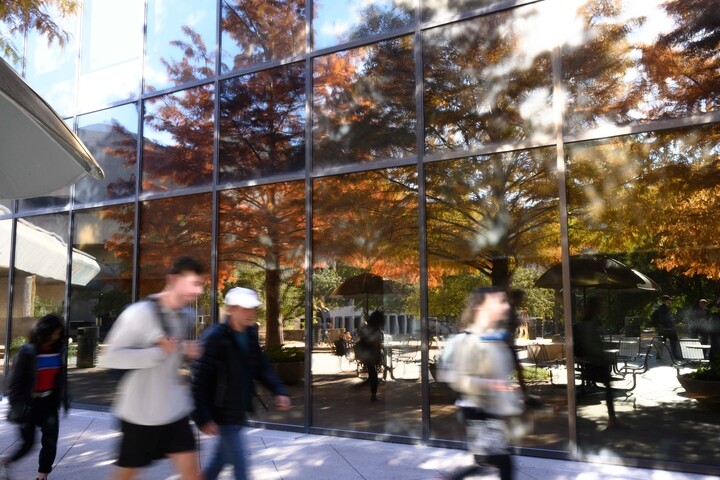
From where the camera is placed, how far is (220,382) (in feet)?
13.4

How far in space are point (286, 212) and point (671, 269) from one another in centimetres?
496

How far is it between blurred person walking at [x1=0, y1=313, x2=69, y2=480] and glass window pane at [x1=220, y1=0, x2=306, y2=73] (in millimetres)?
5243

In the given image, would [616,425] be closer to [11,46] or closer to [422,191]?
[422,191]

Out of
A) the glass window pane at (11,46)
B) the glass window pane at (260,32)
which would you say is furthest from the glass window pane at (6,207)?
the glass window pane at (260,32)

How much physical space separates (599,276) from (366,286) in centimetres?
286

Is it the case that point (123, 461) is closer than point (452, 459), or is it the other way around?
point (123, 461)

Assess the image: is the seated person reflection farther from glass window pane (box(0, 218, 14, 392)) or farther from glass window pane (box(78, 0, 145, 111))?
glass window pane (box(0, 218, 14, 392))

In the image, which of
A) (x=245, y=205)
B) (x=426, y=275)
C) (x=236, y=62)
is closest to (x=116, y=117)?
(x=236, y=62)

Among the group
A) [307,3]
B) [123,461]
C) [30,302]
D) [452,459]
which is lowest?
[452,459]

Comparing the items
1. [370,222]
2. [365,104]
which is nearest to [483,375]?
[370,222]

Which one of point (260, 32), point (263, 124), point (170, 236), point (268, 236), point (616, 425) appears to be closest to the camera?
point (616, 425)

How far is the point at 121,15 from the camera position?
10.7 m

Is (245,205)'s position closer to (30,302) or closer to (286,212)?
(286,212)

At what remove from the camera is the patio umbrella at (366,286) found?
779cm
